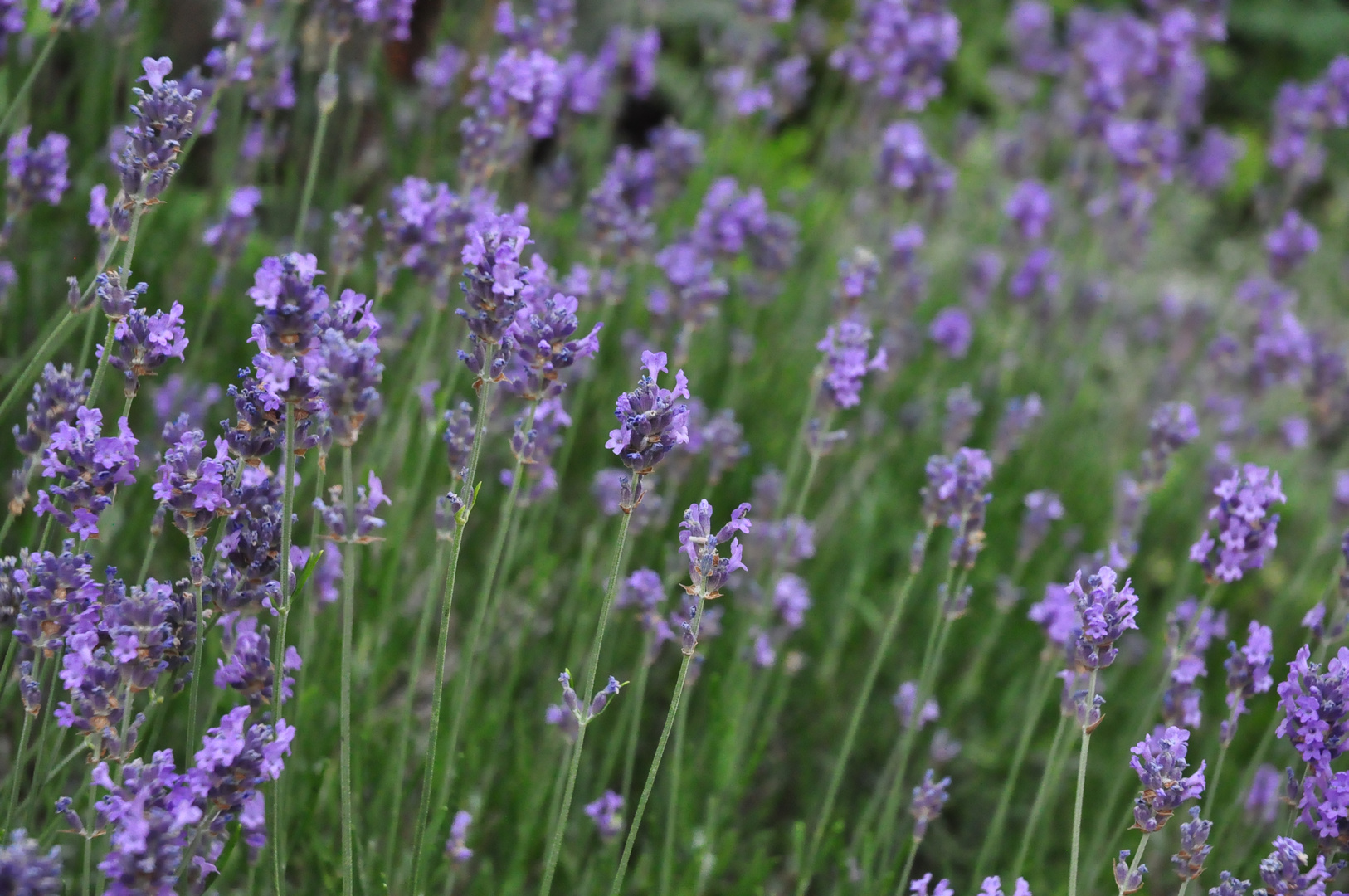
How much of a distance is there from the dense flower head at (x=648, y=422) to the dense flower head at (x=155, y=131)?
2.41 feet

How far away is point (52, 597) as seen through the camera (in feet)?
4.84

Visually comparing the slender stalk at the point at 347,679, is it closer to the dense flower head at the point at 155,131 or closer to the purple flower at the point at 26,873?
the purple flower at the point at 26,873

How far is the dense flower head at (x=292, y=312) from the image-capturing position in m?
1.36

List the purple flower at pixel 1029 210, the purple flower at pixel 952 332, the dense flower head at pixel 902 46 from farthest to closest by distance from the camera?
the purple flower at pixel 1029 210, the purple flower at pixel 952 332, the dense flower head at pixel 902 46

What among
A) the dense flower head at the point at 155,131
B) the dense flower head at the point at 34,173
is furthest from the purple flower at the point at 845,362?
the dense flower head at the point at 34,173

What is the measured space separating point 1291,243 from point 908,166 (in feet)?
4.25

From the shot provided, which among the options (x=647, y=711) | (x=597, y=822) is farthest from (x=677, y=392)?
(x=647, y=711)

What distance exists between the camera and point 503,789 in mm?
2291

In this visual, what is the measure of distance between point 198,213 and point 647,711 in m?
1.67

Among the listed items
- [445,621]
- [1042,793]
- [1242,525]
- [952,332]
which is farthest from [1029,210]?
[445,621]

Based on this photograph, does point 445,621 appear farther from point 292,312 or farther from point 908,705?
point 908,705

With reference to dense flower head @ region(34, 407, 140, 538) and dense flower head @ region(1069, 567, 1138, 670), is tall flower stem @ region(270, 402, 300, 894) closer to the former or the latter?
dense flower head @ region(34, 407, 140, 538)

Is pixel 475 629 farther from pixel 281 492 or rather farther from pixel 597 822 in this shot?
pixel 597 822

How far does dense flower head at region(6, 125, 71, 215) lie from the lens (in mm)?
2172
